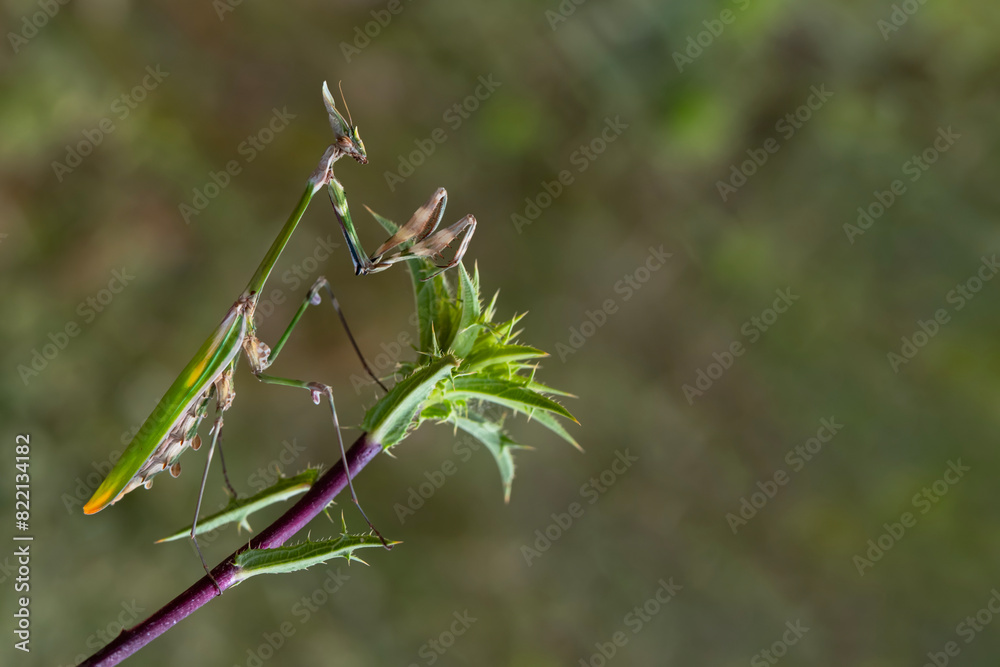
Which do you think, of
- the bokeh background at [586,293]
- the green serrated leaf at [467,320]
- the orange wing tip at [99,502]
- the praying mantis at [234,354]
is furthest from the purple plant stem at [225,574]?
the bokeh background at [586,293]

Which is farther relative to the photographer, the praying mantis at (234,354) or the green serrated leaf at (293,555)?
the praying mantis at (234,354)

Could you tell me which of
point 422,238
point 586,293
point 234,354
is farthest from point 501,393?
point 586,293

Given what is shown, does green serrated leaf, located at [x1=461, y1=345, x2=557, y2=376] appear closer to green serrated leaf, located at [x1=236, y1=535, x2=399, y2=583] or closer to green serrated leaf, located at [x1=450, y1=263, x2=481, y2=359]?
green serrated leaf, located at [x1=450, y1=263, x2=481, y2=359]

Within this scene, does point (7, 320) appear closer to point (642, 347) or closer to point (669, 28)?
point (642, 347)

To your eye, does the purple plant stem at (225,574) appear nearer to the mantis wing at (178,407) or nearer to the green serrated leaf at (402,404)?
the green serrated leaf at (402,404)

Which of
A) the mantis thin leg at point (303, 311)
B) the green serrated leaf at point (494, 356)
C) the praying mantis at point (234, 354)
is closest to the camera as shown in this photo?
the green serrated leaf at point (494, 356)

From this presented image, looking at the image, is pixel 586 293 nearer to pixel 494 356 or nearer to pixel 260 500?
pixel 494 356
